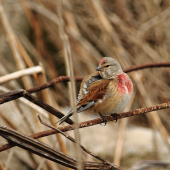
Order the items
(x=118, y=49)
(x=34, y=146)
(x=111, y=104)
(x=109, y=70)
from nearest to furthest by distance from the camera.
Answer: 1. (x=34, y=146)
2. (x=111, y=104)
3. (x=109, y=70)
4. (x=118, y=49)

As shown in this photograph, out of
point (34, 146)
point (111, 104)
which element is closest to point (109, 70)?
point (111, 104)

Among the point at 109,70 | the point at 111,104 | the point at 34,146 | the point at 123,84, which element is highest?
the point at 109,70

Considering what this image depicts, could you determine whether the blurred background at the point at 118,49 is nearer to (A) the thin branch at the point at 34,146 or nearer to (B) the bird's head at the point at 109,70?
(B) the bird's head at the point at 109,70

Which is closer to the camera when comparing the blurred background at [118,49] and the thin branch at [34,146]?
the thin branch at [34,146]

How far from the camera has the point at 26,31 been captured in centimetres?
460

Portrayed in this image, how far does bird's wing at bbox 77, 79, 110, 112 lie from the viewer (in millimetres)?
1669

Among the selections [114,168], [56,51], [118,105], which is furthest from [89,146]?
[56,51]

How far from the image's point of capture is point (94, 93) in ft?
5.61

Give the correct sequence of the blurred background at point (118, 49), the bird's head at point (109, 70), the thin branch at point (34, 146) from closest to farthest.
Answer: the thin branch at point (34, 146), the bird's head at point (109, 70), the blurred background at point (118, 49)

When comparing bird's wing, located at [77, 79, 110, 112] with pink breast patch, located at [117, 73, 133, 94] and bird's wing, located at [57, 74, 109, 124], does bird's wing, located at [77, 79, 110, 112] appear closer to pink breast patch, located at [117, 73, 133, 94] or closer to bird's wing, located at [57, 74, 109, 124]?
bird's wing, located at [57, 74, 109, 124]

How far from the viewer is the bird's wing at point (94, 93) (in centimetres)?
167

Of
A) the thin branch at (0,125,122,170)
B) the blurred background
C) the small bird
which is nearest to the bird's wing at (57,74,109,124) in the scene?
the small bird

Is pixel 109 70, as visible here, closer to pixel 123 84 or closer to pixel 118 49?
pixel 123 84

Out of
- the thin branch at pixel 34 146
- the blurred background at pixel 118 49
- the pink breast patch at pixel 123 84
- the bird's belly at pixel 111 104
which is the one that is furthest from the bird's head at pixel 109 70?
the thin branch at pixel 34 146
